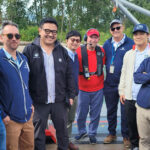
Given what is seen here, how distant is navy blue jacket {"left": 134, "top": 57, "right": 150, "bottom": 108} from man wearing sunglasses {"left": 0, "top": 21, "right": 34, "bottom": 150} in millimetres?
1296

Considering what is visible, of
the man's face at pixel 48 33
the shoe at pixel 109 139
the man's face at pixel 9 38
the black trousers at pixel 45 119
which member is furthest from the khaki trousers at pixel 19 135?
the shoe at pixel 109 139

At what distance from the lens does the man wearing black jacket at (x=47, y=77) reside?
266 centimetres

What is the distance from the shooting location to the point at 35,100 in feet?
8.94

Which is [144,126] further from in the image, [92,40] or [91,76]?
[92,40]

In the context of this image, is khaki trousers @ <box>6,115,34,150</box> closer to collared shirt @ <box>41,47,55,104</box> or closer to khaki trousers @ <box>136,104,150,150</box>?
collared shirt @ <box>41,47,55,104</box>

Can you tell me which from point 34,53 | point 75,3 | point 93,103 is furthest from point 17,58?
point 75,3

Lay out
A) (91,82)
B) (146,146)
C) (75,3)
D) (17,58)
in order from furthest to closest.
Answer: (75,3) < (91,82) < (146,146) < (17,58)

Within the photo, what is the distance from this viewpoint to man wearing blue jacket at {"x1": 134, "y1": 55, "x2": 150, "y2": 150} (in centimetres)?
273

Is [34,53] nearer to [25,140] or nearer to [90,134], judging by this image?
[25,140]

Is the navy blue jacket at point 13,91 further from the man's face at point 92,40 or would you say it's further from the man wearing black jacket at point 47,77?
the man's face at point 92,40

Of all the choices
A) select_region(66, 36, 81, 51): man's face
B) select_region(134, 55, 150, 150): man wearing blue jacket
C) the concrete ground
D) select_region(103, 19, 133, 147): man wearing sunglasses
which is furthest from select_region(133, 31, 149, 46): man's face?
the concrete ground

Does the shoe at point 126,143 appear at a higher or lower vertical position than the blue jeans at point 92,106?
lower

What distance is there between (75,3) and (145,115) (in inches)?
543

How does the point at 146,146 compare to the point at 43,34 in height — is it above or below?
below
